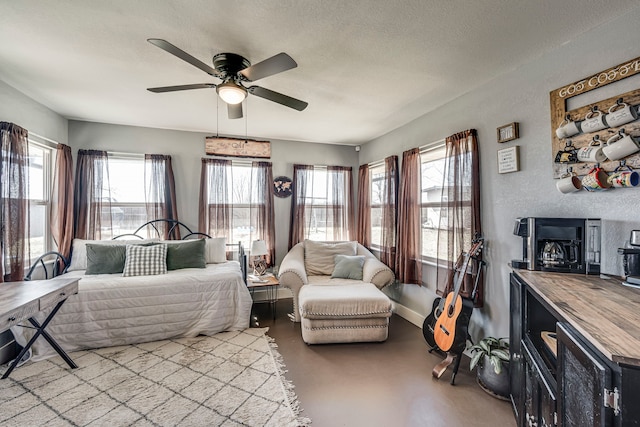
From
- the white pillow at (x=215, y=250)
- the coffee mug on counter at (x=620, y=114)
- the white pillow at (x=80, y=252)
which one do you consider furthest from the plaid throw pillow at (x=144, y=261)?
the coffee mug on counter at (x=620, y=114)

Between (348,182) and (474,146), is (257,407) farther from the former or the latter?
(348,182)

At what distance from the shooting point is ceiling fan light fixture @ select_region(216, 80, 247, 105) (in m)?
1.90

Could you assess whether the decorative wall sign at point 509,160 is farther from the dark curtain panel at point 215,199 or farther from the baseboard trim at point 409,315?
the dark curtain panel at point 215,199

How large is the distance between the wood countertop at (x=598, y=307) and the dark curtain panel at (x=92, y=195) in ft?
14.4

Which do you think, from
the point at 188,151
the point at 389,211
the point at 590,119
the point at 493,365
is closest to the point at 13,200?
the point at 188,151

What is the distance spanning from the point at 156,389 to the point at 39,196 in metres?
2.61

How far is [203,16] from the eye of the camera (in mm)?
1616

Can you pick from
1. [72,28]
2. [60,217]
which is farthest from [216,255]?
[72,28]

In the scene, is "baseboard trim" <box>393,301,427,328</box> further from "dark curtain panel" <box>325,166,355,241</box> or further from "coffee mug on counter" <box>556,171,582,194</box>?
"coffee mug on counter" <box>556,171,582,194</box>

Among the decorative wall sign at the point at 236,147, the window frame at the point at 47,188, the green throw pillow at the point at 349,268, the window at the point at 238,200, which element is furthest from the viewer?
the window at the point at 238,200

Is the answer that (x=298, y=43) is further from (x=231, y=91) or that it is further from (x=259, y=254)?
(x=259, y=254)

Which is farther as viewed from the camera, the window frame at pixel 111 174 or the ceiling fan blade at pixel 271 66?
the window frame at pixel 111 174

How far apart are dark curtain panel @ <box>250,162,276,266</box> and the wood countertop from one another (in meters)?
3.17

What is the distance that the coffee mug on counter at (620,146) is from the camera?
59.2 inches
